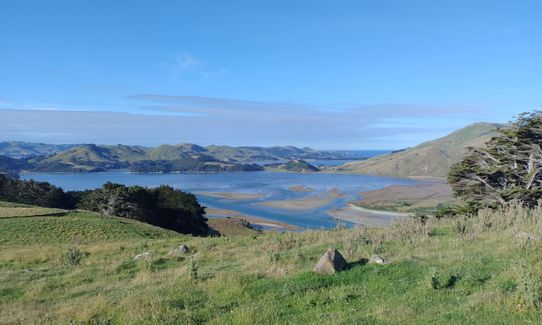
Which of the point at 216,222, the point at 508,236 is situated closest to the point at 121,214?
the point at 216,222

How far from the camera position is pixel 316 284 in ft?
28.8

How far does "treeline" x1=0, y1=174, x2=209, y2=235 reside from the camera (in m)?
59.0

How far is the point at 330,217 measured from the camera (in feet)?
282

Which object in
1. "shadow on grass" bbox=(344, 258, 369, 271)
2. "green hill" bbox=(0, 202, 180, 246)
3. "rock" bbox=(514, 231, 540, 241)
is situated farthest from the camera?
"green hill" bbox=(0, 202, 180, 246)

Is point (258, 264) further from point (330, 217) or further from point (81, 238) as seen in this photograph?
point (330, 217)

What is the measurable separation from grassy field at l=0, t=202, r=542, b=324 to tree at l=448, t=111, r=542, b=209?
1101cm

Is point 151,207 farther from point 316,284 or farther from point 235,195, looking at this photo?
point 235,195

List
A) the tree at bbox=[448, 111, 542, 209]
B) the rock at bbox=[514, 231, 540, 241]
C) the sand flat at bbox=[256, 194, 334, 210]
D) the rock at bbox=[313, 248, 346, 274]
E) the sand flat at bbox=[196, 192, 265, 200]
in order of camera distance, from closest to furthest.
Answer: the rock at bbox=[313, 248, 346, 274], the rock at bbox=[514, 231, 540, 241], the tree at bbox=[448, 111, 542, 209], the sand flat at bbox=[256, 194, 334, 210], the sand flat at bbox=[196, 192, 265, 200]

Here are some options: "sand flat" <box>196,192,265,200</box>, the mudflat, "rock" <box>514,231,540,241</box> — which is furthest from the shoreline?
"rock" <box>514,231,540,241</box>

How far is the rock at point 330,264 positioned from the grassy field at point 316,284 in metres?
0.21

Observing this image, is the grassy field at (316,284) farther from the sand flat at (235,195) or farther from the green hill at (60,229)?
the sand flat at (235,195)

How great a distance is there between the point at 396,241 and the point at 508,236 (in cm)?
316

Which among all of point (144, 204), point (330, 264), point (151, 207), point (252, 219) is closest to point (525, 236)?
point (330, 264)

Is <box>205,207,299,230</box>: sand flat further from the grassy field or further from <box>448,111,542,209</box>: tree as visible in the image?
the grassy field
